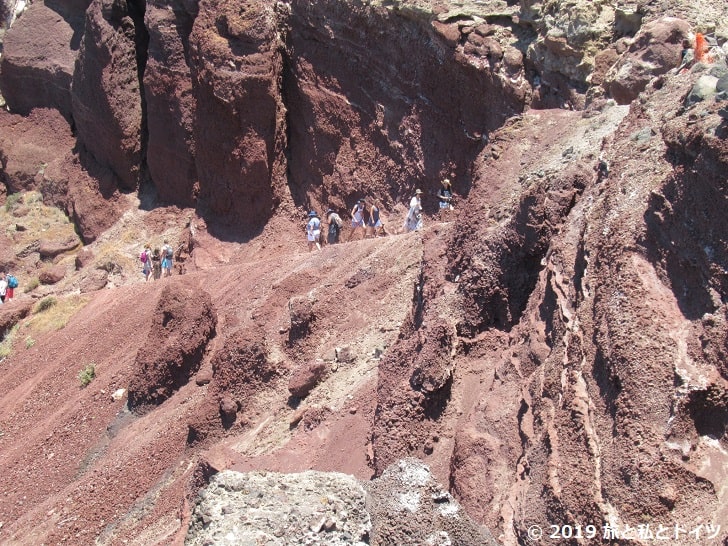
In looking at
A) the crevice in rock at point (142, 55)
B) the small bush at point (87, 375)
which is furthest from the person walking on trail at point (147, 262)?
the small bush at point (87, 375)

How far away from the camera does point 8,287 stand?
20.5m

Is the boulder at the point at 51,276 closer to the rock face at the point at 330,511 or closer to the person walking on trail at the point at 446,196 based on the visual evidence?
the person walking on trail at the point at 446,196

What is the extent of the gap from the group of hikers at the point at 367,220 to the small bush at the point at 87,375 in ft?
15.7

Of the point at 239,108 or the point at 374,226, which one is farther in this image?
the point at 239,108

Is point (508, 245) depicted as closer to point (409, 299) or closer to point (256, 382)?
point (409, 299)

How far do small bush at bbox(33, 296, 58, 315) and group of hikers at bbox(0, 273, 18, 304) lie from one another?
4.02 m

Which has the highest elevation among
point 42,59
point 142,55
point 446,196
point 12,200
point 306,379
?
point 142,55

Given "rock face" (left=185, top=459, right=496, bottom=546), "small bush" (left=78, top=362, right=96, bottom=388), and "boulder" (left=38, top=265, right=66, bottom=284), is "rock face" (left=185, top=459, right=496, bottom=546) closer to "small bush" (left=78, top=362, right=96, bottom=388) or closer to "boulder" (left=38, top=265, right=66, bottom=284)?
"small bush" (left=78, top=362, right=96, bottom=388)

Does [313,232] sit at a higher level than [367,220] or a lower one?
lower

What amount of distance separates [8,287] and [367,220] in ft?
30.7

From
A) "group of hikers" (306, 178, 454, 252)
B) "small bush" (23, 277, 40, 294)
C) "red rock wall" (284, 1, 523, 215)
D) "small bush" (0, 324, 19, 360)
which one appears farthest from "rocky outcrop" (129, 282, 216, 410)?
"small bush" (23, 277, 40, 294)

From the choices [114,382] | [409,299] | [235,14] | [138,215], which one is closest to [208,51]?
[235,14]

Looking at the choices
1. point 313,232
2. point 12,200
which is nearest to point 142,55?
point 12,200

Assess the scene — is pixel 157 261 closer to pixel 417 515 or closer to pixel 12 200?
pixel 12 200
